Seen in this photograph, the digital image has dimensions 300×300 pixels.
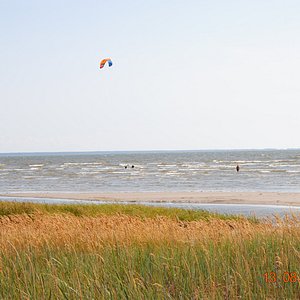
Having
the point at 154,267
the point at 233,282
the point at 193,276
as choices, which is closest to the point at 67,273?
the point at 154,267

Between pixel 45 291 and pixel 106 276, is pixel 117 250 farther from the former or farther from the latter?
pixel 45 291

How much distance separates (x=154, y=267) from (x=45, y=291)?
1502 mm
